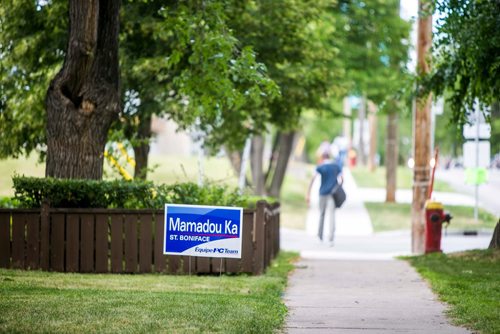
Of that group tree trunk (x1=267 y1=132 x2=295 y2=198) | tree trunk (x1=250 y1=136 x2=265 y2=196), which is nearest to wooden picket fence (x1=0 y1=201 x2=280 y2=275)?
tree trunk (x1=267 y1=132 x2=295 y2=198)

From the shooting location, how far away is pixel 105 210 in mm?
14320

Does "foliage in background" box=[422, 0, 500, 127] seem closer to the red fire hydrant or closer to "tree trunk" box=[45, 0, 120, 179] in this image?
the red fire hydrant

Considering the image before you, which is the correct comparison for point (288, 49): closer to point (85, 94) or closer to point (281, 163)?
point (85, 94)

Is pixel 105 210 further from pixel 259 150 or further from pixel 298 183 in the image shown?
pixel 298 183

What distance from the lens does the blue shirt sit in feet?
75.5

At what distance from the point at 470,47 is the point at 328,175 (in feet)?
A: 25.3

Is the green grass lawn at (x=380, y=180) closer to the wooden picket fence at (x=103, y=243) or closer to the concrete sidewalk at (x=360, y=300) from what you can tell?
the concrete sidewalk at (x=360, y=300)

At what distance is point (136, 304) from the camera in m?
9.93

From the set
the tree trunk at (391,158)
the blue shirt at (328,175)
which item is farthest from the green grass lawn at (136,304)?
the tree trunk at (391,158)

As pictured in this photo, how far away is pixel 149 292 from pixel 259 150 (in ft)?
84.0

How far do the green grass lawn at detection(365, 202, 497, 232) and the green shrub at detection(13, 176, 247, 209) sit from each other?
16.3 m

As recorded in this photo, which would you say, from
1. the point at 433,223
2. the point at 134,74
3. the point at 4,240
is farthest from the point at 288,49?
the point at 4,240

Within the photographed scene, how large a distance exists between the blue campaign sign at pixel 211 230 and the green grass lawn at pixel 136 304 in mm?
417

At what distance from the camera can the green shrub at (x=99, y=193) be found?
14547 millimetres
